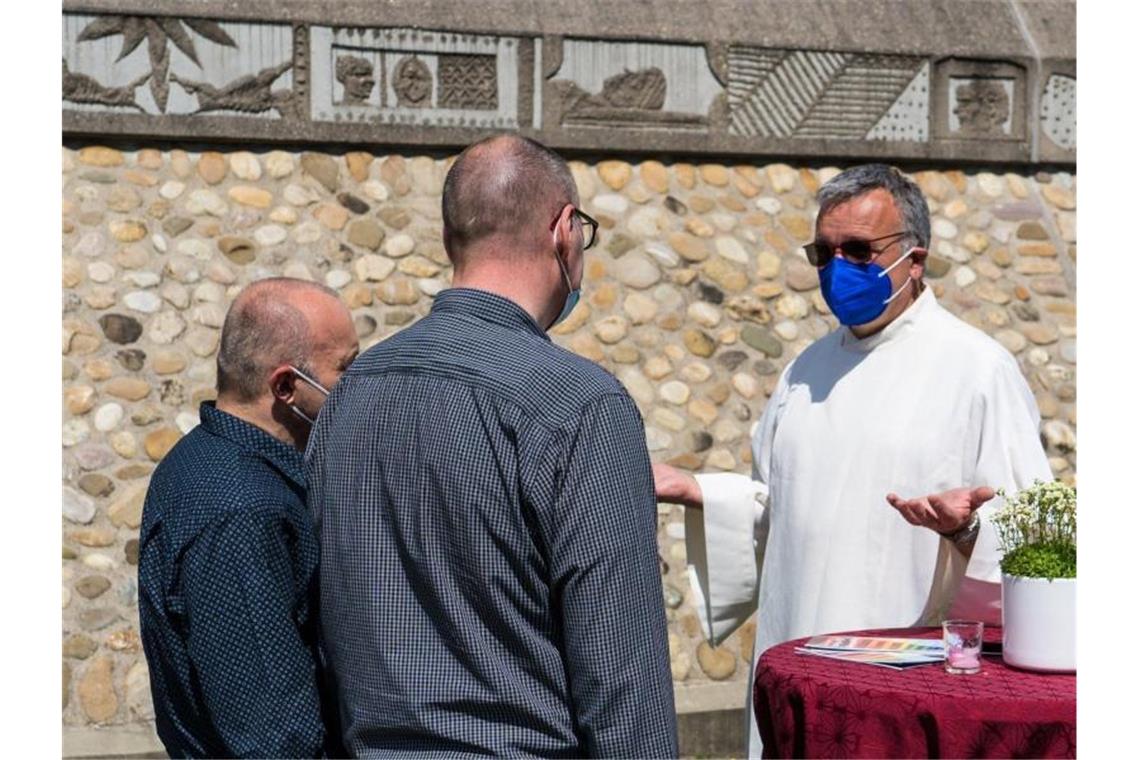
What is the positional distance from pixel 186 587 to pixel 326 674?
0.83 ft

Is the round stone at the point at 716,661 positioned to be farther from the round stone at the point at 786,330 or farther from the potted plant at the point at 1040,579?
the potted plant at the point at 1040,579

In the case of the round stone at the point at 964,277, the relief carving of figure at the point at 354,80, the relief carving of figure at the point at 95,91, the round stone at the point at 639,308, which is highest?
the relief carving of figure at the point at 354,80

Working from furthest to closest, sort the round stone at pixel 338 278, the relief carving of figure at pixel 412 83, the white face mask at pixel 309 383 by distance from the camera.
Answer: the relief carving of figure at pixel 412 83 < the round stone at pixel 338 278 < the white face mask at pixel 309 383

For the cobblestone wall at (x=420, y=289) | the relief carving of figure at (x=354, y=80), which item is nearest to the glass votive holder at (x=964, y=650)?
the cobblestone wall at (x=420, y=289)

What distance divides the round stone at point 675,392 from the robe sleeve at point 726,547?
2.81m

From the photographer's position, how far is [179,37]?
6.65 meters

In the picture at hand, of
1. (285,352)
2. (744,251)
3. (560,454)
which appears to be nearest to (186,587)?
(285,352)

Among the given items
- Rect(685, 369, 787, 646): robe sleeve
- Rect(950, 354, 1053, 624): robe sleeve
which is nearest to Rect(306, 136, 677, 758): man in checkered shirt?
Rect(950, 354, 1053, 624): robe sleeve

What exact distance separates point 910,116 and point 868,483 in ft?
13.2

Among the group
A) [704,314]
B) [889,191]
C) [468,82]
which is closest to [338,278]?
[468,82]

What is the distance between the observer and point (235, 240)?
6.62m

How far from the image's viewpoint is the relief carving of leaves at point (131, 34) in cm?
661

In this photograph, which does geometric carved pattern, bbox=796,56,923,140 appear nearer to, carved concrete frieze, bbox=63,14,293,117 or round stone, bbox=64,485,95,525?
carved concrete frieze, bbox=63,14,293,117

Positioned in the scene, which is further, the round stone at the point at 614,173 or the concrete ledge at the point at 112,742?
the round stone at the point at 614,173
